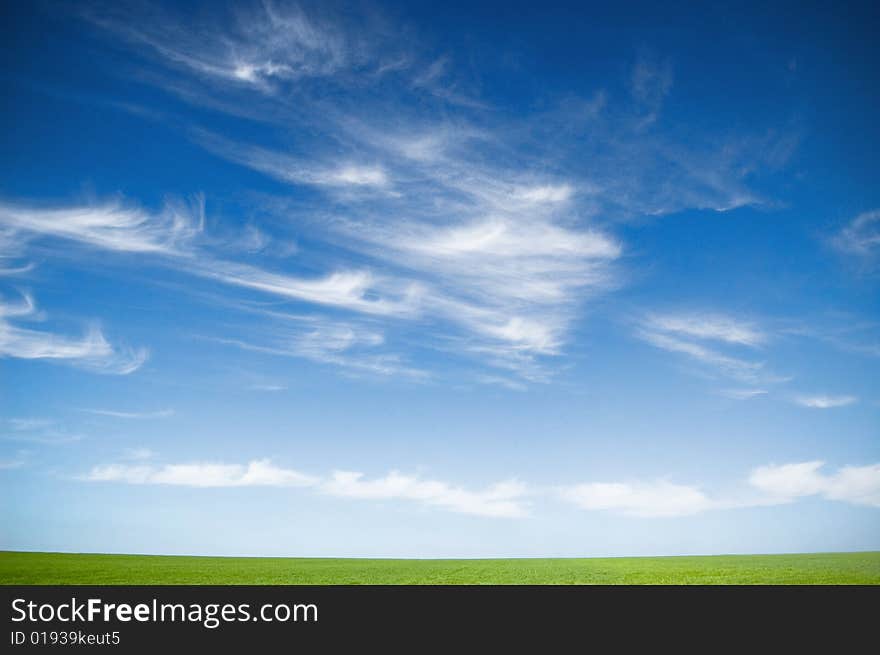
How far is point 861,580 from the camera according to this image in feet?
121
